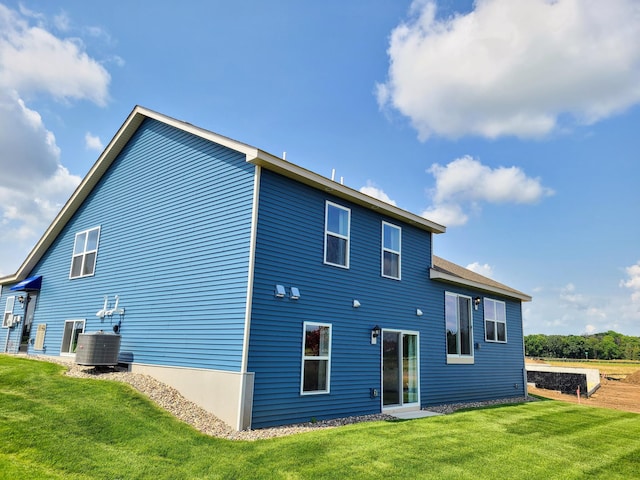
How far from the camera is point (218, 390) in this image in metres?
8.09

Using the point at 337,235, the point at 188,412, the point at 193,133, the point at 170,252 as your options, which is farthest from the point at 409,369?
the point at 193,133

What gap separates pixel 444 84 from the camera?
1170cm

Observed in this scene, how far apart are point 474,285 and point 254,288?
28.6 ft

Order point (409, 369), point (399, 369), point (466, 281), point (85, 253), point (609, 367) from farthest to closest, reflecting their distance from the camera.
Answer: point (609, 367) < point (466, 281) < point (85, 253) < point (409, 369) < point (399, 369)

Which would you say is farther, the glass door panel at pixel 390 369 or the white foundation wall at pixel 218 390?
the glass door panel at pixel 390 369

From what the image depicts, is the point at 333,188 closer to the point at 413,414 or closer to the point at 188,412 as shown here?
the point at 188,412

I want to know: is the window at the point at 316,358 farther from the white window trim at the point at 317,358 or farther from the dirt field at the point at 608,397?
the dirt field at the point at 608,397

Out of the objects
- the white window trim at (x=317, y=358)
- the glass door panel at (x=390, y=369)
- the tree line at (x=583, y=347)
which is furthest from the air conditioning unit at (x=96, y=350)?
the tree line at (x=583, y=347)

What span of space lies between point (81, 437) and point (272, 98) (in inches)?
388

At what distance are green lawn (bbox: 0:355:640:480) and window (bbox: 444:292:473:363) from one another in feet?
13.9

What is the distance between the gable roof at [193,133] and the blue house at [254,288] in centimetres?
5

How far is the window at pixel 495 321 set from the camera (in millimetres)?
15202

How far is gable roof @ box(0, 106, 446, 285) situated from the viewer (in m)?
8.74

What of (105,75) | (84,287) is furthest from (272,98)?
(84,287)
